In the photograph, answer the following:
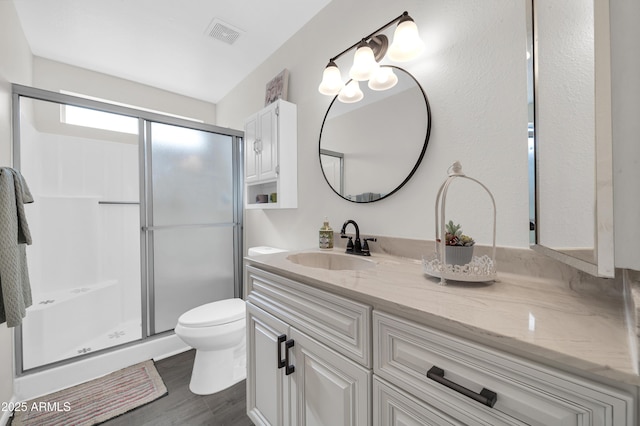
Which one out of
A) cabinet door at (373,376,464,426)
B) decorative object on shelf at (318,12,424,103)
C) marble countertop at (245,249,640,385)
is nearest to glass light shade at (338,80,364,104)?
decorative object on shelf at (318,12,424,103)

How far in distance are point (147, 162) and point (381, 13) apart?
2004 millimetres

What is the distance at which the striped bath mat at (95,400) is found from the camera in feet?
4.58

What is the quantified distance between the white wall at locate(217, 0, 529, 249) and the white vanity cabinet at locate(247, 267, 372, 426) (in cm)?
62

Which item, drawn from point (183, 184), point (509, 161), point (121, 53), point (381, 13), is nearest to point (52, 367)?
point (183, 184)

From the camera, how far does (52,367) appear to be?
5.48 ft

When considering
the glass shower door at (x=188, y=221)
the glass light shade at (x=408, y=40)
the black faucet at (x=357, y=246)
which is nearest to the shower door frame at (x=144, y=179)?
the glass shower door at (x=188, y=221)

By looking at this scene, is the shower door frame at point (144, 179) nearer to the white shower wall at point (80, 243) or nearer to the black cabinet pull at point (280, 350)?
the white shower wall at point (80, 243)

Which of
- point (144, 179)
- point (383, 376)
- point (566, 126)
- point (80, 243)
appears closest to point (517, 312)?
point (383, 376)

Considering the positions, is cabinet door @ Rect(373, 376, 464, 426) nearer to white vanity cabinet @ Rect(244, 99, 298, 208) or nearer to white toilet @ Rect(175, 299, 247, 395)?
white toilet @ Rect(175, 299, 247, 395)

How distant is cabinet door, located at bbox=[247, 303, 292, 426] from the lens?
1023 millimetres

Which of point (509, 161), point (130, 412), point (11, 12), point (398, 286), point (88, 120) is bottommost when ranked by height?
point (130, 412)

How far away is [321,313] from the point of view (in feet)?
2.81

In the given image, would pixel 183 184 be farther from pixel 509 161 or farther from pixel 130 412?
pixel 509 161

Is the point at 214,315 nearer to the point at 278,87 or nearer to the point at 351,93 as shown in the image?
the point at 351,93
